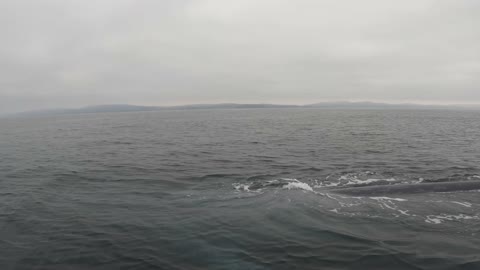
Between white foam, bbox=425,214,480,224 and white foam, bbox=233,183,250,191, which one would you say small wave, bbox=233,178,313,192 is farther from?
white foam, bbox=425,214,480,224

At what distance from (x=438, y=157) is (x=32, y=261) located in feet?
129

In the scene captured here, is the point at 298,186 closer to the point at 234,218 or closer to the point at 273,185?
the point at 273,185

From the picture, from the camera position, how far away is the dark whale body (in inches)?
808

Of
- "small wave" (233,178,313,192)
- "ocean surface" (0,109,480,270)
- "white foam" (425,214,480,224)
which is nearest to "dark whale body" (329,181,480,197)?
"ocean surface" (0,109,480,270)

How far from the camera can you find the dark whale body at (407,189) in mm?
20516

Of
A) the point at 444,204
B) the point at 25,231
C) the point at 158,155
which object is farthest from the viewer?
the point at 158,155

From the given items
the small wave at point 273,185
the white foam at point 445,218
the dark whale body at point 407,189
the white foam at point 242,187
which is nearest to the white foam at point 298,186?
the small wave at point 273,185

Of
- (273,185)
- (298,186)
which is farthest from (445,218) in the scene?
(273,185)

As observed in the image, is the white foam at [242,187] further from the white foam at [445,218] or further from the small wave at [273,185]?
the white foam at [445,218]

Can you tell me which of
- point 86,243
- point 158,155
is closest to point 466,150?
point 158,155

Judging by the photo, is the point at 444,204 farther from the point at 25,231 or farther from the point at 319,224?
the point at 25,231

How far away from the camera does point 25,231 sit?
48.2 feet

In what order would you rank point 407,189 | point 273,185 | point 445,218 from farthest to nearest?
1. point 273,185
2. point 407,189
3. point 445,218

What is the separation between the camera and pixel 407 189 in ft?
68.9
